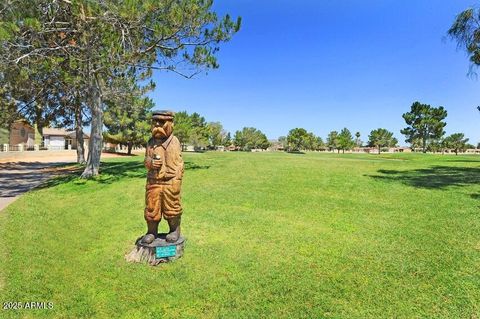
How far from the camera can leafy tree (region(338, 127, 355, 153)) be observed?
82.2 metres

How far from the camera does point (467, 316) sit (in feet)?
12.2

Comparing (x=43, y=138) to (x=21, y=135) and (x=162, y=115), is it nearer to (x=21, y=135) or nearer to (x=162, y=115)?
(x=21, y=135)

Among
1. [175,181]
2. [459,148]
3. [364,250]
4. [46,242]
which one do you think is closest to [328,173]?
[364,250]

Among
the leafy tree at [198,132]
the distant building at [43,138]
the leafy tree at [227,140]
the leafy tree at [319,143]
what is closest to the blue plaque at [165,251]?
the distant building at [43,138]

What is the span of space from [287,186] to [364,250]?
593 cm

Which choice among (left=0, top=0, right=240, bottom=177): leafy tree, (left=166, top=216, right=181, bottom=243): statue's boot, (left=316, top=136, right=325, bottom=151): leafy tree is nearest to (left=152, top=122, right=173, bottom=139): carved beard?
(left=166, top=216, right=181, bottom=243): statue's boot

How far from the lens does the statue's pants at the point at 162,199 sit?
5.58m

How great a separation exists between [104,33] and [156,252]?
35.1 feet

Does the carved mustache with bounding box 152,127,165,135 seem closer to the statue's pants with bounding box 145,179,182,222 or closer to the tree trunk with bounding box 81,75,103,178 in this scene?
the statue's pants with bounding box 145,179,182,222

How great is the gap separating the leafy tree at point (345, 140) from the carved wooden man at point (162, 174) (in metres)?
81.3

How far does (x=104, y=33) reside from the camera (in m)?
12.6

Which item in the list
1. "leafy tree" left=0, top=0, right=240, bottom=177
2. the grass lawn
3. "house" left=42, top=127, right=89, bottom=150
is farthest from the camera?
"house" left=42, top=127, right=89, bottom=150

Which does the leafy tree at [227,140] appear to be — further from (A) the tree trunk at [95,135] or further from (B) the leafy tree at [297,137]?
(A) the tree trunk at [95,135]

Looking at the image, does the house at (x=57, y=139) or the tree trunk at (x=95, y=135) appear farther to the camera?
the house at (x=57, y=139)
